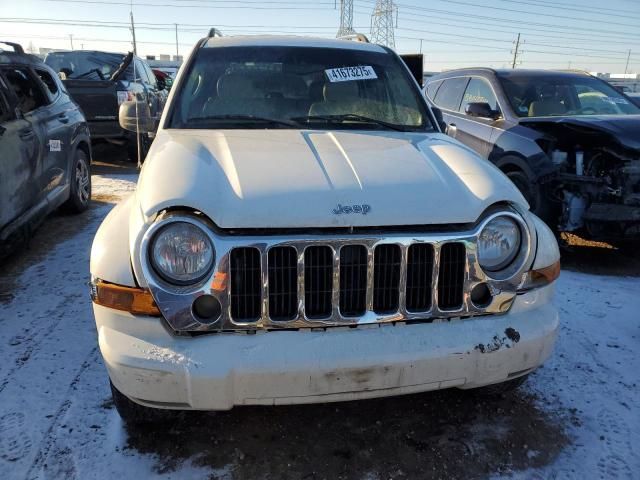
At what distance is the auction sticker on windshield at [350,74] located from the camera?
358 centimetres

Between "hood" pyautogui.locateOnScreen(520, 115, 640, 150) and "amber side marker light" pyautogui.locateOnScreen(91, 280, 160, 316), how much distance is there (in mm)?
4330

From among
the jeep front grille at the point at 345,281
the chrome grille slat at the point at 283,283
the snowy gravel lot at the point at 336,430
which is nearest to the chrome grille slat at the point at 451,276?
the jeep front grille at the point at 345,281

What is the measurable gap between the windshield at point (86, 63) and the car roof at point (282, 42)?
7621 mm

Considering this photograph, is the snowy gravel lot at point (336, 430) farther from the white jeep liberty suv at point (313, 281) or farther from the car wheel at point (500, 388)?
the white jeep liberty suv at point (313, 281)

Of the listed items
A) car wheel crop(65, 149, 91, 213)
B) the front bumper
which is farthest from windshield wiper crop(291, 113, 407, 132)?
car wheel crop(65, 149, 91, 213)

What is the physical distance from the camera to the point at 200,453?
2475mm

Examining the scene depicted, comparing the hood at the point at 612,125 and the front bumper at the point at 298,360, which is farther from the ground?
the hood at the point at 612,125

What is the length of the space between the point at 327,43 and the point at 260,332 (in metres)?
2.52

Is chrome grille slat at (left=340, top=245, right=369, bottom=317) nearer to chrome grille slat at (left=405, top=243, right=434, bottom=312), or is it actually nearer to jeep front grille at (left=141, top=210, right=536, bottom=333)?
jeep front grille at (left=141, top=210, right=536, bottom=333)

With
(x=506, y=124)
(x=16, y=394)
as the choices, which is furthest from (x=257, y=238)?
(x=506, y=124)

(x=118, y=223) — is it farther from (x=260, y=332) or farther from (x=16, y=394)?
(x=16, y=394)

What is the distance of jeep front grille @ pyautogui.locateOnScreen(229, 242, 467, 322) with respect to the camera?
215cm

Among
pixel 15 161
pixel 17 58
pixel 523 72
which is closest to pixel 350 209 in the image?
pixel 15 161

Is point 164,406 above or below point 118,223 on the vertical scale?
below
